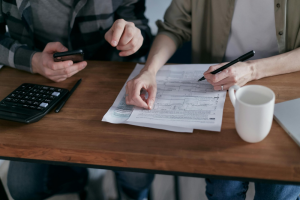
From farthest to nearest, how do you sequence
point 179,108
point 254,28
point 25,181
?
1. point 25,181
2. point 254,28
3. point 179,108

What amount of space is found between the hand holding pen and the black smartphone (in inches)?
16.1

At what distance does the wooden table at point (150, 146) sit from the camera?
549mm

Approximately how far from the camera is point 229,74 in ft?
2.47

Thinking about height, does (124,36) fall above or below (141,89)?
above

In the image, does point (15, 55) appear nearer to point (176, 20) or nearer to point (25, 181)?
point (25, 181)

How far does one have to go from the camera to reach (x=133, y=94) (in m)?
0.75

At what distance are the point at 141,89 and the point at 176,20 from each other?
37 cm

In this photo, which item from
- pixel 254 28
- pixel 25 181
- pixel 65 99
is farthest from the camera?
pixel 25 181

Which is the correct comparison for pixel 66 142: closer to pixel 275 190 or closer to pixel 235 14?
pixel 275 190

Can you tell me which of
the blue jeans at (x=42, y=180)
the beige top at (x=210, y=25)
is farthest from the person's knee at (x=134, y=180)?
the beige top at (x=210, y=25)

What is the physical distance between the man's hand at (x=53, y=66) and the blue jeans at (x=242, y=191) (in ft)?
2.02

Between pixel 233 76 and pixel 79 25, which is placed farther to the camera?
pixel 79 25

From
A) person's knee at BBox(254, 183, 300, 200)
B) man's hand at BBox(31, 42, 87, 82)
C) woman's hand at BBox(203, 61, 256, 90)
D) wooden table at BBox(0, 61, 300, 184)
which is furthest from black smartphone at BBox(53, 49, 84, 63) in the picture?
person's knee at BBox(254, 183, 300, 200)

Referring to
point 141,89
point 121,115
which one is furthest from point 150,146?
point 141,89
